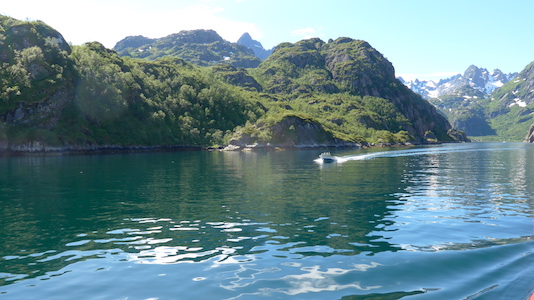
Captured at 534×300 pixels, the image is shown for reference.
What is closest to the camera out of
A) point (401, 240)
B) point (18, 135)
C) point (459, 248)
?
point (459, 248)

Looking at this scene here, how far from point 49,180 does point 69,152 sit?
13490 centimetres

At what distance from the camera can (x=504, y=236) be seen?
2728 centimetres

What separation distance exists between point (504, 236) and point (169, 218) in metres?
29.0

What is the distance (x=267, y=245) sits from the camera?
24.9m

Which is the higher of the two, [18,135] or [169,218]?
[18,135]

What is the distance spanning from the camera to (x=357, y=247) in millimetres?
24297

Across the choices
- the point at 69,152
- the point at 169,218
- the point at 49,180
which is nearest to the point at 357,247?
the point at 169,218

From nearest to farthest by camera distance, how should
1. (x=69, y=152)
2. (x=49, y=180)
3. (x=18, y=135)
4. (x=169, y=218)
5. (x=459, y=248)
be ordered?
(x=459, y=248), (x=169, y=218), (x=49, y=180), (x=18, y=135), (x=69, y=152)

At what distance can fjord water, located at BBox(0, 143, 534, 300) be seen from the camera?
57.2 feet

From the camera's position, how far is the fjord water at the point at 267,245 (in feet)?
57.2

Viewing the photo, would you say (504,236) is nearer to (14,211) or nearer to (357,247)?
(357,247)

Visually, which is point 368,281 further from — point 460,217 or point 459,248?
point 460,217

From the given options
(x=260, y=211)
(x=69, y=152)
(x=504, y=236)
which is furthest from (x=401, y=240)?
(x=69, y=152)

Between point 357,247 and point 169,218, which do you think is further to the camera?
point 169,218
